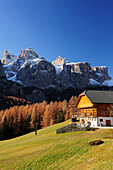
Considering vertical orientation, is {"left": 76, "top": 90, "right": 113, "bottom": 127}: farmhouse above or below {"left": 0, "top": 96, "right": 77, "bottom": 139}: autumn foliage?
above

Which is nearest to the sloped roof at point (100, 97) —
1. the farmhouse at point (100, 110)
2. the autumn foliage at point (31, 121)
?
the farmhouse at point (100, 110)

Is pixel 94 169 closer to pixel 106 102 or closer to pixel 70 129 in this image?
pixel 70 129

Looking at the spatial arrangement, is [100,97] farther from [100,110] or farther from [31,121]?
[31,121]

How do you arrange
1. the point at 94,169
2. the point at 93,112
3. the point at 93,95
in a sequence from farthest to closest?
the point at 93,95
the point at 93,112
the point at 94,169

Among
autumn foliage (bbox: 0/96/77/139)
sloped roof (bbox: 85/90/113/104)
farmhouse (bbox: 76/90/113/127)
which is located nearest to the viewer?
farmhouse (bbox: 76/90/113/127)

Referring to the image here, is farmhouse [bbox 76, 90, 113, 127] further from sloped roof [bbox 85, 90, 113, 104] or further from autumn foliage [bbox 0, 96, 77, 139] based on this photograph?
autumn foliage [bbox 0, 96, 77, 139]

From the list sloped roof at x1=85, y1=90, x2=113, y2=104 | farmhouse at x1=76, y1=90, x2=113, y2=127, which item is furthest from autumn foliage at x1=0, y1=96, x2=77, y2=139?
farmhouse at x1=76, y1=90, x2=113, y2=127

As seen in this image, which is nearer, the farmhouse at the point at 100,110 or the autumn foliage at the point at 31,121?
the farmhouse at the point at 100,110

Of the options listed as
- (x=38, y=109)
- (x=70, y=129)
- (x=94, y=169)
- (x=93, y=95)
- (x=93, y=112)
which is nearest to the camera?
(x=94, y=169)

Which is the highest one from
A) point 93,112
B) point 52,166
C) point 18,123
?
point 93,112

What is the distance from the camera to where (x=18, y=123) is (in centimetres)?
7181

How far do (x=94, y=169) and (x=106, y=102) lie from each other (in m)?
22.2

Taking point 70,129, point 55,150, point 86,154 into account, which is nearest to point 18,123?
point 70,129

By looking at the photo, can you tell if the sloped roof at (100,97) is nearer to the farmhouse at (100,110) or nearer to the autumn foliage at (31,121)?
the farmhouse at (100,110)
